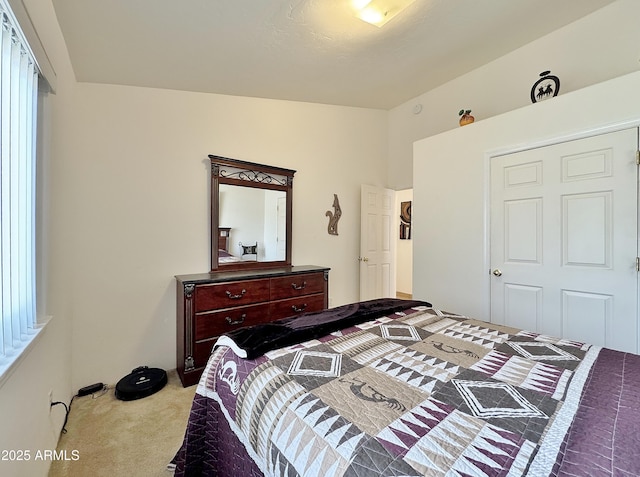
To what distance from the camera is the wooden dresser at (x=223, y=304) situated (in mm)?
2379

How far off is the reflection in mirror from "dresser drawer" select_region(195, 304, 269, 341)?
59cm

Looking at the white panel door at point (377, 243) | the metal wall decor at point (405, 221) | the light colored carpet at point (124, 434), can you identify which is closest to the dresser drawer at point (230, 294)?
the light colored carpet at point (124, 434)

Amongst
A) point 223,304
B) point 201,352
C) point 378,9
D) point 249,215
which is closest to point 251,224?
point 249,215

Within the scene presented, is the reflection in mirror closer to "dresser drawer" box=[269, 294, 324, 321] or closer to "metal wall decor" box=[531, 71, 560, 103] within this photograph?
"dresser drawer" box=[269, 294, 324, 321]

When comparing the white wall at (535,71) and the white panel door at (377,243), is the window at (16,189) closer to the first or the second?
the white panel door at (377,243)

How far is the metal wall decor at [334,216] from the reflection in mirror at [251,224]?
70 cm

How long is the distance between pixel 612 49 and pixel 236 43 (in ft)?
10.1

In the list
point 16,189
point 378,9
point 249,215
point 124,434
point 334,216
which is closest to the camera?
point 16,189

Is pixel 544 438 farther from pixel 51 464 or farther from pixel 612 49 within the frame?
pixel 612 49

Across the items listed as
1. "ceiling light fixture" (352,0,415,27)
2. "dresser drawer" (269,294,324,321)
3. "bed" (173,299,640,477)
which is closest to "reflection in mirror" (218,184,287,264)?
"dresser drawer" (269,294,324,321)

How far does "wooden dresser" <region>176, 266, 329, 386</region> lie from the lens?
7.80 ft

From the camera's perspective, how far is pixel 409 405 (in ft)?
2.88

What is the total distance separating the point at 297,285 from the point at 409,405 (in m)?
2.20

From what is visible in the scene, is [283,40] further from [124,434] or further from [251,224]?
[124,434]
